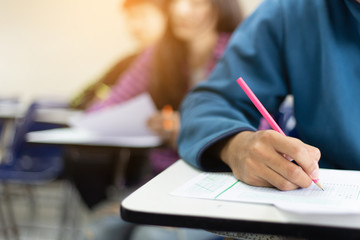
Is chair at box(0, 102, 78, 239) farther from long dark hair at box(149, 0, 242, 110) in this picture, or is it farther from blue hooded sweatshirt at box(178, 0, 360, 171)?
blue hooded sweatshirt at box(178, 0, 360, 171)

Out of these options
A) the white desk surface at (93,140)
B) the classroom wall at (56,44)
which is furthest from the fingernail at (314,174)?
the classroom wall at (56,44)

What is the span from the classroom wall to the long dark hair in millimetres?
2136

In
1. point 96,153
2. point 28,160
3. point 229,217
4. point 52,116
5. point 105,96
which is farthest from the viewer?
point 105,96

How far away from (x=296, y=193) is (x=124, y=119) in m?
1.06

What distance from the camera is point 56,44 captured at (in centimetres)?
389

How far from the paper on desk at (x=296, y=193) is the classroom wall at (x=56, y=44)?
329cm

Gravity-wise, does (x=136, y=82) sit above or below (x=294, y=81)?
below

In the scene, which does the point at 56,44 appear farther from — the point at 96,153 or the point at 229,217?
→ the point at 229,217

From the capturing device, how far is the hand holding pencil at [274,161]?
450 millimetres

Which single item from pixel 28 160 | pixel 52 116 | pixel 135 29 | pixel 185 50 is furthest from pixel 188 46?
pixel 135 29

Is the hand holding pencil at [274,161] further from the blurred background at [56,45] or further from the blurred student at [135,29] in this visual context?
the blurred background at [56,45]

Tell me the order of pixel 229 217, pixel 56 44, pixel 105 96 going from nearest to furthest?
pixel 229 217 → pixel 105 96 → pixel 56 44

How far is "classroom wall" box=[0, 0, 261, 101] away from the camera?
148 inches

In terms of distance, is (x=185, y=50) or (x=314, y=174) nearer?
(x=314, y=174)
